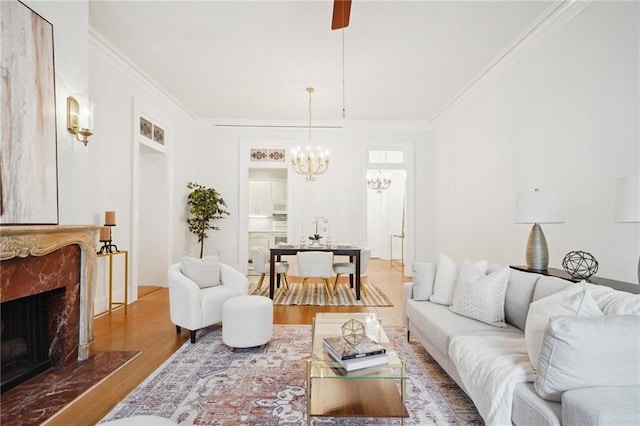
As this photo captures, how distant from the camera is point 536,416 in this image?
139 centimetres

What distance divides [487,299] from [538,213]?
895 millimetres

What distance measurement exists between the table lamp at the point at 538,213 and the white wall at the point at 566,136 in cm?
41

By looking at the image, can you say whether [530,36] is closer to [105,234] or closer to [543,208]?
[543,208]

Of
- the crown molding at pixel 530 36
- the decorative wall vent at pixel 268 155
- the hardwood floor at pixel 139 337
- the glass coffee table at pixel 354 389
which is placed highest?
the crown molding at pixel 530 36

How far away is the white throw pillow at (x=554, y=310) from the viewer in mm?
1619

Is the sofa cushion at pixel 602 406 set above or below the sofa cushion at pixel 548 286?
below

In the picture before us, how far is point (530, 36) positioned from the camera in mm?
3680

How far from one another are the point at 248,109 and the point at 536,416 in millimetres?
6151

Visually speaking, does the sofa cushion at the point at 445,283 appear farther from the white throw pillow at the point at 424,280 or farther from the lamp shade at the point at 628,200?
the lamp shade at the point at 628,200

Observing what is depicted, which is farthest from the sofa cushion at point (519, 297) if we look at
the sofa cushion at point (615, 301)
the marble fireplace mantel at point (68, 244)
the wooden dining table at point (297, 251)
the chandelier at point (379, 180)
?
the chandelier at point (379, 180)

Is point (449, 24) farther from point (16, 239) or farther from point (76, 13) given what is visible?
point (16, 239)

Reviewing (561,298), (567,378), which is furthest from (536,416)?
(561,298)

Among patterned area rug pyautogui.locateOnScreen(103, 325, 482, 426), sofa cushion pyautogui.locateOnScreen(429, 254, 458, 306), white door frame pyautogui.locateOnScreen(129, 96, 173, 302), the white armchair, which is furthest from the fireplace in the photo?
sofa cushion pyautogui.locateOnScreen(429, 254, 458, 306)

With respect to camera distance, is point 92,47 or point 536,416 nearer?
point 536,416
